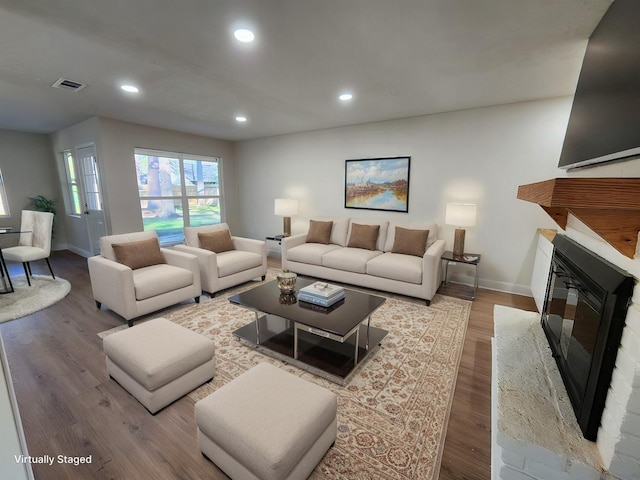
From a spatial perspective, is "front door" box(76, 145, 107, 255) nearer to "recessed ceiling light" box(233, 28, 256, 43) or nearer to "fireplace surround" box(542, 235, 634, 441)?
"recessed ceiling light" box(233, 28, 256, 43)

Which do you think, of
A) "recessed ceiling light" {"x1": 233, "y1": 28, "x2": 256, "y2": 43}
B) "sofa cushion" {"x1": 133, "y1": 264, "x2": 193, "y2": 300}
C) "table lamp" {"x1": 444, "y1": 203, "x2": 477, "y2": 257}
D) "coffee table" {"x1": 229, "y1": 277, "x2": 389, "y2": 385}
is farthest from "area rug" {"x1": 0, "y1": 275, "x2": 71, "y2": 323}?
"table lamp" {"x1": 444, "y1": 203, "x2": 477, "y2": 257}

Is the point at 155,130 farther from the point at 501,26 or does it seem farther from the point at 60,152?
the point at 501,26

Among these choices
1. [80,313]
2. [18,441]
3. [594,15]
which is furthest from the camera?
[80,313]

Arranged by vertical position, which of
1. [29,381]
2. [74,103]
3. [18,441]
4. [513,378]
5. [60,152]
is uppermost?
[74,103]

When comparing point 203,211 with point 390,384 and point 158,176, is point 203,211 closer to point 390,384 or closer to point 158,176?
point 158,176

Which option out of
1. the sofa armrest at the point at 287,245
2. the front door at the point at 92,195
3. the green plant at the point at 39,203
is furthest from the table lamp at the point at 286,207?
the green plant at the point at 39,203

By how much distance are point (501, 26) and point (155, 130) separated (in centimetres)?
507

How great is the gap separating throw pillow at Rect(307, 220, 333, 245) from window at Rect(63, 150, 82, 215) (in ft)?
15.1

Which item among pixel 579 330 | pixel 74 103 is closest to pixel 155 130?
pixel 74 103

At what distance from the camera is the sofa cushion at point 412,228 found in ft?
12.7

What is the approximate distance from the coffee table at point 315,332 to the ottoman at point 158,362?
1.75ft

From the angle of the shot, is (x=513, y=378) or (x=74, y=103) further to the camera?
(x=74, y=103)

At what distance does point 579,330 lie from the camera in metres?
1.42

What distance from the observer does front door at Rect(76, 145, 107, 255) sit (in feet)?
15.0
